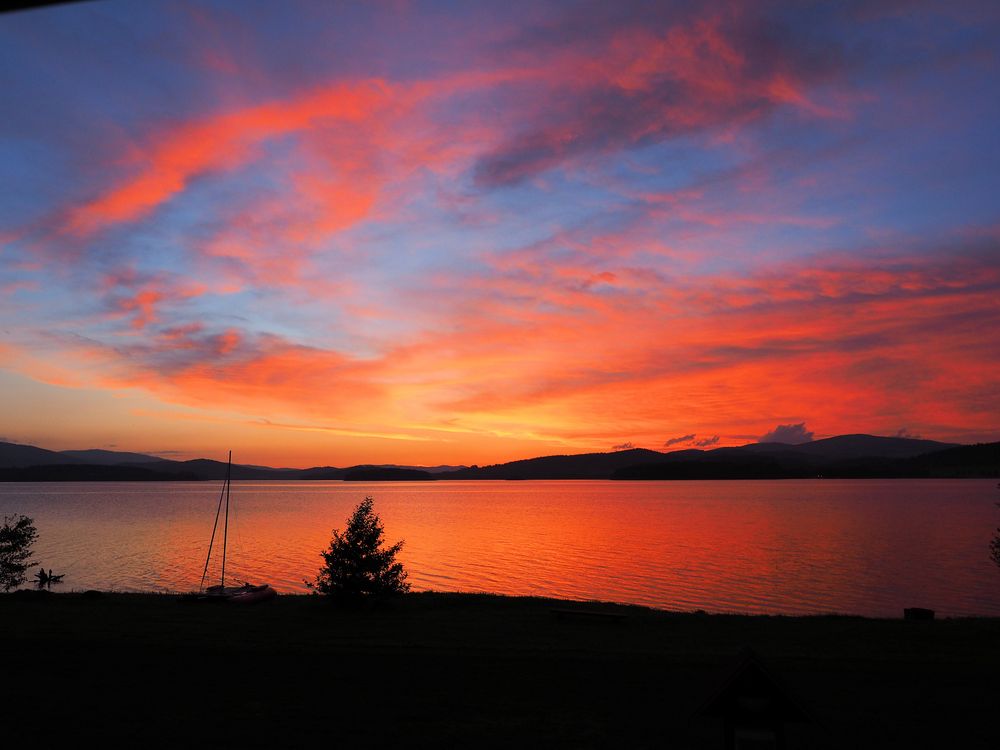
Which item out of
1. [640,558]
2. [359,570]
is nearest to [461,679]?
[359,570]

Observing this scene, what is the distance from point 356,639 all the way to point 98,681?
27.1 ft

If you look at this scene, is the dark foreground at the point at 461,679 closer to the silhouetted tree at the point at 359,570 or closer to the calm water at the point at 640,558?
the silhouetted tree at the point at 359,570

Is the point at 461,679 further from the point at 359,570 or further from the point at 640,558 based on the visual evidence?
the point at 640,558

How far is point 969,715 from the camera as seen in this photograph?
1455 cm

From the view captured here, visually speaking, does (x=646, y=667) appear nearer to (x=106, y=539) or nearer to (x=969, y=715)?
(x=969, y=715)

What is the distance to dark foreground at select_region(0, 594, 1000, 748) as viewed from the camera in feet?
43.8

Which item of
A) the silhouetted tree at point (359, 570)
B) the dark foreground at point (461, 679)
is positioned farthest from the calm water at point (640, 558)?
the dark foreground at point (461, 679)

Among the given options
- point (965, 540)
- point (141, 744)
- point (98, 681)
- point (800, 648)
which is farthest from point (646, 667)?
point (965, 540)

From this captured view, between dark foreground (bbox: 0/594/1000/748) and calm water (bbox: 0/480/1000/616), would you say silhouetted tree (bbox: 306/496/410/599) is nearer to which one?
dark foreground (bbox: 0/594/1000/748)

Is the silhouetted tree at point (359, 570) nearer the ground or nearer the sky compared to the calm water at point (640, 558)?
nearer the sky

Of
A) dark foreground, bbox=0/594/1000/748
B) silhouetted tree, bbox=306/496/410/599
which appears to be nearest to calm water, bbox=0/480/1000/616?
silhouetted tree, bbox=306/496/410/599

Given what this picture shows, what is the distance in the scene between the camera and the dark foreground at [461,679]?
13352 mm

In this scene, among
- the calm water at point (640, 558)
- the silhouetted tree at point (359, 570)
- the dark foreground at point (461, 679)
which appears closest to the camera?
the dark foreground at point (461, 679)

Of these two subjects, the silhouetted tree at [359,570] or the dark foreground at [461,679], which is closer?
the dark foreground at [461,679]
